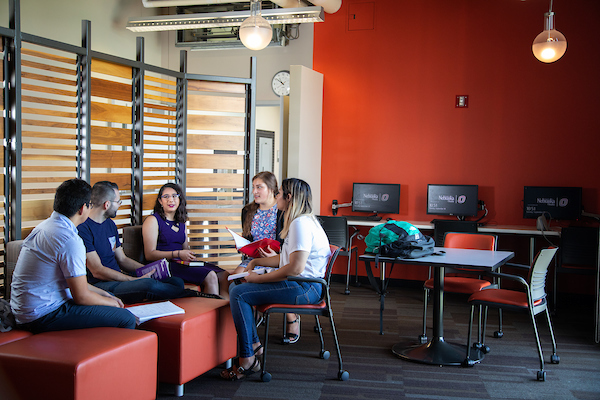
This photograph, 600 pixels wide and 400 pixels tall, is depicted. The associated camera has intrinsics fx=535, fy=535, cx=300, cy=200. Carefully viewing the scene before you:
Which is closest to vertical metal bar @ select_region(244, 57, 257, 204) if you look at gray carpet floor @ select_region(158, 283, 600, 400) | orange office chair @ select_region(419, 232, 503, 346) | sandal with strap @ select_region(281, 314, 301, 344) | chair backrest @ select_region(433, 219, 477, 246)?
gray carpet floor @ select_region(158, 283, 600, 400)

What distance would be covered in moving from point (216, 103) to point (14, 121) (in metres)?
2.12

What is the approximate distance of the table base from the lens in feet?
12.8

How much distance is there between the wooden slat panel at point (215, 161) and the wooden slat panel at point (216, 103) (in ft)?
1.55

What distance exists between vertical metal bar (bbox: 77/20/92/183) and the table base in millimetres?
2854

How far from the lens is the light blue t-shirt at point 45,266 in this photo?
9.07 feet

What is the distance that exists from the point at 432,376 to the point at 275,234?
1.64m

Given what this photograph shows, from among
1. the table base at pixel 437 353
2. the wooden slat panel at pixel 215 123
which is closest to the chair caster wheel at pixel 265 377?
the table base at pixel 437 353

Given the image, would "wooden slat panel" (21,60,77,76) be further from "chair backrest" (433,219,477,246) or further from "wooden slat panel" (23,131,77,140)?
"chair backrest" (433,219,477,246)

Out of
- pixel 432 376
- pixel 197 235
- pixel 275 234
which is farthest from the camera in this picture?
pixel 197 235

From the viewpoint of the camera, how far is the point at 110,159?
179 inches

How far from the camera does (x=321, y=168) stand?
7477mm

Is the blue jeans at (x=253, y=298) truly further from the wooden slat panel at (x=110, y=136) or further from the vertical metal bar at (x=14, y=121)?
the wooden slat panel at (x=110, y=136)

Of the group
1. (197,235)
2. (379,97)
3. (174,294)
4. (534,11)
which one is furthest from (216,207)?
(534,11)

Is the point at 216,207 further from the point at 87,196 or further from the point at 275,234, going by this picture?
the point at 87,196
